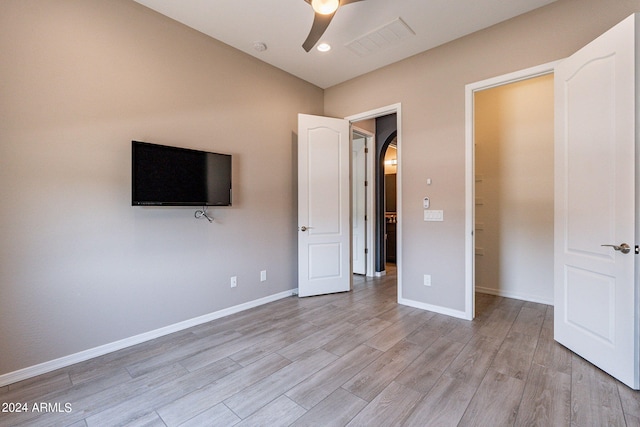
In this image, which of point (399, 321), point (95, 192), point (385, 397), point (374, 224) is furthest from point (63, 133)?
point (374, 224)

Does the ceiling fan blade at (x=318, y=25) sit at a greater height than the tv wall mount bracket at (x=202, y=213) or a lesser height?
greater

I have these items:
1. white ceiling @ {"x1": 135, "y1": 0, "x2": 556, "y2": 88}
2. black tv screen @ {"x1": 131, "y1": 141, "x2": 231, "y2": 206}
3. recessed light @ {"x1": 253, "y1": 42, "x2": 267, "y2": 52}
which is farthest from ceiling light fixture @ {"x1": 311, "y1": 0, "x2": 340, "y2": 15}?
black tv screen @ {"x1": 131, "y1": 141, "x2": 231, "y2": 206}

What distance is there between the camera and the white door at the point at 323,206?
3752mm

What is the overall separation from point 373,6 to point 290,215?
2433 mm

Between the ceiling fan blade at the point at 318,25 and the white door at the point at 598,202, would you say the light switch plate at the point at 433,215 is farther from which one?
the ceiling fan blade at the point at 318,25

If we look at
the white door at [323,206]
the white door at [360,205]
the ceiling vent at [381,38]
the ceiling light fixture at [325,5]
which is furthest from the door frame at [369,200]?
the ceiling light fixture at [325,5]

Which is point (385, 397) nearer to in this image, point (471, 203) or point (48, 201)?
point (471, 203)

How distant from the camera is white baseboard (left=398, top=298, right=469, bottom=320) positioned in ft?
9.97

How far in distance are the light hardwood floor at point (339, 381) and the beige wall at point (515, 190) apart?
0.95m

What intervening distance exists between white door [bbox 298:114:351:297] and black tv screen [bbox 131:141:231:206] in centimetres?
108

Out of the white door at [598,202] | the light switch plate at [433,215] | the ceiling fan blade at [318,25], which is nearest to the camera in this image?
the white door at [598,202]

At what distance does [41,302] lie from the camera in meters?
2.06

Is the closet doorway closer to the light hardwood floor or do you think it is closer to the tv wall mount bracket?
the light hardwood floor

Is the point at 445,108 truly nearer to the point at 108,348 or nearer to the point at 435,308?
the point at 435,308
